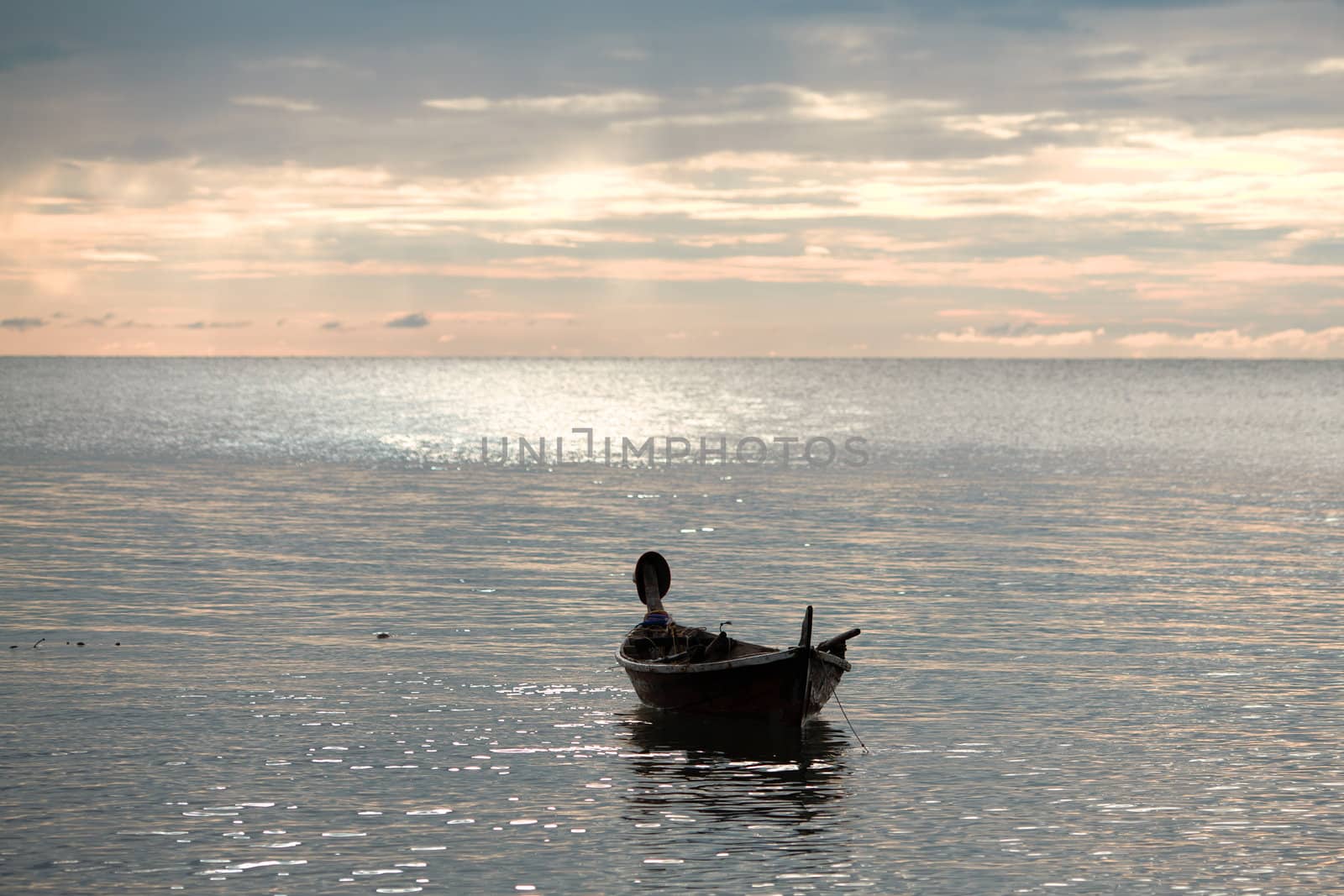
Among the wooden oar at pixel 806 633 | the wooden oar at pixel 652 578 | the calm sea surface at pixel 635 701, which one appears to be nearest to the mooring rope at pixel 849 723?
the calm sea surface at pixel 635 701

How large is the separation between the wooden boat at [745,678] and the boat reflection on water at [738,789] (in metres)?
0.42

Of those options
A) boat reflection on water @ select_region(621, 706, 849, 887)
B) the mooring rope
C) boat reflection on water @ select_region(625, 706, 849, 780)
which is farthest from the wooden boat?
the mooring rope

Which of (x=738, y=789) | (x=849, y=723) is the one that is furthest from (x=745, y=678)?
(x=738, y=789)

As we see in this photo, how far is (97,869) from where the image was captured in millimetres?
19000

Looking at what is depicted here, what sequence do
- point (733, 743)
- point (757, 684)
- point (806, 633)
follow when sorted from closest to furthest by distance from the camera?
1. point (806, 633)
2. point (733, 743)
3. point (757, 684)

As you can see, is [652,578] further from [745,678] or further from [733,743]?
[733,743]

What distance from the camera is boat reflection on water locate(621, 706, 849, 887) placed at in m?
20.2

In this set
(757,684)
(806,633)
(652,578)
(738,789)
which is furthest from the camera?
(652,578)

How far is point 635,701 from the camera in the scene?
29.7 m

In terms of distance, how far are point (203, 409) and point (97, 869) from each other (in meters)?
183

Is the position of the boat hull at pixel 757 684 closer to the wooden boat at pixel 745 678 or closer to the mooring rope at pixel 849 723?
the wooden boat at pixel 745 678

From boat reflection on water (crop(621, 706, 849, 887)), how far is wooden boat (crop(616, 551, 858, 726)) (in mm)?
418

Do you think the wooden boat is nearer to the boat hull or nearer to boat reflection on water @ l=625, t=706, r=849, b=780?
the boat hull

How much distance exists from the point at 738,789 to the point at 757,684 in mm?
3612
